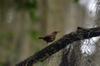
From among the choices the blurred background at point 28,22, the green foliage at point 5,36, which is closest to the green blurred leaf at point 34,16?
the blurred background at point 28,22

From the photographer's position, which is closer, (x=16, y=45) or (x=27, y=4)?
(x=27, y=4)

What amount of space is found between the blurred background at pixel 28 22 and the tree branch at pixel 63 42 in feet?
4.02

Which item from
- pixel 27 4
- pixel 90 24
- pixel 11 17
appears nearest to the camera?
pixel 90 24

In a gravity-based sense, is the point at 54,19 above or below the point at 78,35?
below

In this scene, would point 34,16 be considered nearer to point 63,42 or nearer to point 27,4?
point 27,4

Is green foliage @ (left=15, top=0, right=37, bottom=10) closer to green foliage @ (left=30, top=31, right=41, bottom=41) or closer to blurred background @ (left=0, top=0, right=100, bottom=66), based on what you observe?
blurred background @ (left=0, top=0, right=100, bottom=66)

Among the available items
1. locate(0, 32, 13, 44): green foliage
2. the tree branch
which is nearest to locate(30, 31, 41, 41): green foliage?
locate(0, 32, 13, 44): green foliage

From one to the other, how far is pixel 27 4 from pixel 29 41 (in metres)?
0.44

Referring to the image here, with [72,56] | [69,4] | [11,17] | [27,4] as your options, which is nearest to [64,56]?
[72,56]

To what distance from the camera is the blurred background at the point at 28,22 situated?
2.41 meters

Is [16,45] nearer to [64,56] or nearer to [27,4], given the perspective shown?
[27,4]

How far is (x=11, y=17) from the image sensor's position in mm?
2527

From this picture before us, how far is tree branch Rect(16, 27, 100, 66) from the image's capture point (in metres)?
0.96

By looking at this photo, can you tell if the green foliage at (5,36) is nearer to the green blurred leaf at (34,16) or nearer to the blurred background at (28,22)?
the blurred background at (28,22)
